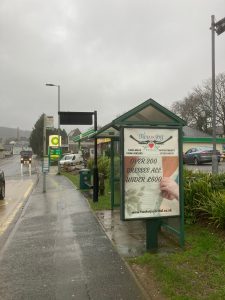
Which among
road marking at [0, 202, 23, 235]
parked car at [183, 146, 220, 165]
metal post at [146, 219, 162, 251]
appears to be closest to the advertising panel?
metal post at [146, 219, 162, 251]

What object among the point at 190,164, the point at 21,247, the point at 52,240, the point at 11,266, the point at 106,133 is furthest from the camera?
the point at 190,164

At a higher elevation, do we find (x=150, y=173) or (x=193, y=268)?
(x=150, y=173)

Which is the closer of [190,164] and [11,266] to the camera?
[11,266]

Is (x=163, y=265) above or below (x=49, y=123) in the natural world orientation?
below

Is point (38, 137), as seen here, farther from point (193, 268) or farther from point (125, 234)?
point (193, 268)

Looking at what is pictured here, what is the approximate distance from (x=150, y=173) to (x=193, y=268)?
170 cm

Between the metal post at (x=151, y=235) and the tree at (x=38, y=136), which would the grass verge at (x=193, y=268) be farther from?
the tree at (x=38, y=136)

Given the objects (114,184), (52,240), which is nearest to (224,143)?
(114,184)

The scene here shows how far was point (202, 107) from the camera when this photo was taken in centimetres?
7694

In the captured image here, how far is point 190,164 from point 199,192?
23.2 meters

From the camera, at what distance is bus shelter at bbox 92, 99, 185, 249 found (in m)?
6.65

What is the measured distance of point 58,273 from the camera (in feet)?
19.0

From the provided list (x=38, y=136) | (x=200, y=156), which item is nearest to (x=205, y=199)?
(x=200, y=156)

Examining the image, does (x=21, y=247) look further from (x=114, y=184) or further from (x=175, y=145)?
(x=114, y=184)
